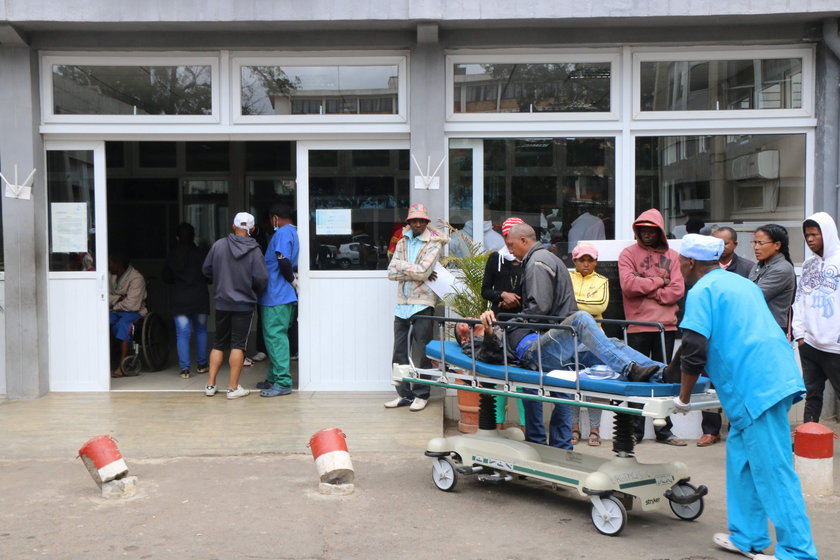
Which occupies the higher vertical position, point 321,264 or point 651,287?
point 321,264

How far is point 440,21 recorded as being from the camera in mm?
8469

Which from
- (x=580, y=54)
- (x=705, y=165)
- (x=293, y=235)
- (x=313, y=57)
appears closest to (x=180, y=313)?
(x=293, y=235)

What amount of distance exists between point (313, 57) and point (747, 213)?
4.74 meters

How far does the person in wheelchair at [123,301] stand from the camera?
10.4 m

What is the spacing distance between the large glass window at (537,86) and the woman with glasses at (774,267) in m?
2.39

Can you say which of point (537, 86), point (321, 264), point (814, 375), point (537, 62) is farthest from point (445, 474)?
point (537, 62)

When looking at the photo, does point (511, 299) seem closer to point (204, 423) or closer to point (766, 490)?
point (766, 490)

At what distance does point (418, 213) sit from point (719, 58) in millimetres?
3492

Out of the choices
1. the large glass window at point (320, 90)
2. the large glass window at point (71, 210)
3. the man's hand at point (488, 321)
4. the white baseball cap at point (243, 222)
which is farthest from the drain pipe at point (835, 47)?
the large glass window at point (71, 210)

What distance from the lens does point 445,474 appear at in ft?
20.8

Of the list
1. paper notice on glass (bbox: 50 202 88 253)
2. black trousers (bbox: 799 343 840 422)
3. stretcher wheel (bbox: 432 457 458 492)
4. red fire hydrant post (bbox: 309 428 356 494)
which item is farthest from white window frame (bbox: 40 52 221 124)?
black trousers (bbox: 799 343 840 422)

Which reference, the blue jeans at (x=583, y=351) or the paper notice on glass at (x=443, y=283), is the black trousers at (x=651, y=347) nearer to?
the paper notice on glass at (x=443, y=283)

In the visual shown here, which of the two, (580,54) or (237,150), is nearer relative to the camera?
(580,54)

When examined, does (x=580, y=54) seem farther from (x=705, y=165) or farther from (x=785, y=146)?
(x=785, y=146)
